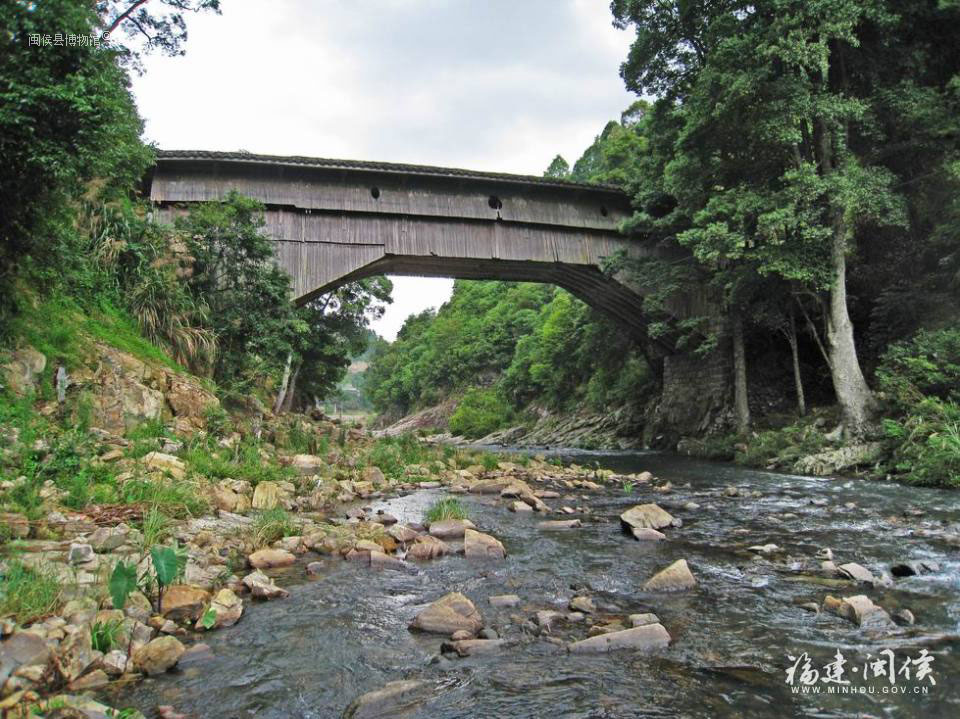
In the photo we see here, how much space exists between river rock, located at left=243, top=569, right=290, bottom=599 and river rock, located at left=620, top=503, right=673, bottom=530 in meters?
3.60

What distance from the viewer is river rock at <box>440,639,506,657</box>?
288cm

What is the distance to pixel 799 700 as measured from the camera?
92.2 inches

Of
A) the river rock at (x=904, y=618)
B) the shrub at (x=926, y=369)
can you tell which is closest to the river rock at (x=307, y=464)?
the river rock at (x=904, y=618)

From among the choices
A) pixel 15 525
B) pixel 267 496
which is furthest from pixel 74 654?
pixel 267 496

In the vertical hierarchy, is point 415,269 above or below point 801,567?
above

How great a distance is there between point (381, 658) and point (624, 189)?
16775 mm

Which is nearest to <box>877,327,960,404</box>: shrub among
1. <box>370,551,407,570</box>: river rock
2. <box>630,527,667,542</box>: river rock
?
<box>630,527,667,542</box>: river rock

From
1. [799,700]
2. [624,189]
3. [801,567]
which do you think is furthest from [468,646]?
[624,189]

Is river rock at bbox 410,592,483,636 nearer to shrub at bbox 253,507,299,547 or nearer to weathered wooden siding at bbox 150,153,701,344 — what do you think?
shrub at bbox 253,507,299,547

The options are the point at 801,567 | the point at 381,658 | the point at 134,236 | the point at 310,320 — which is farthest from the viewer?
the point at 310,320

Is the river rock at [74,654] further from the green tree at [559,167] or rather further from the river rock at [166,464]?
the green tree at [559,167]

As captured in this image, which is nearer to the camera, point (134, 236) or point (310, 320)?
point (134, 236)

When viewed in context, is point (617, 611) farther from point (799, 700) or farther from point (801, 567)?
point (801, 567)

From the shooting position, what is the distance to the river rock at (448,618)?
318 centimetres
